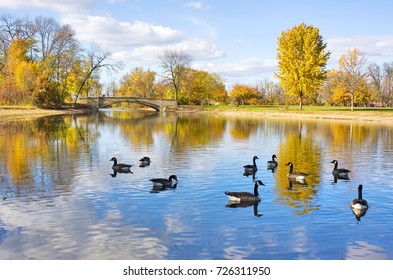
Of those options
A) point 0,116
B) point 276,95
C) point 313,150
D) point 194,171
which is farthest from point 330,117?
point 276,95

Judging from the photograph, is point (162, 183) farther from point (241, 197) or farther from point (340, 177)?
point (340, 177)

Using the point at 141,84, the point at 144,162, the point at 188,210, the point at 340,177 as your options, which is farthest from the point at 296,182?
the point at 141,84

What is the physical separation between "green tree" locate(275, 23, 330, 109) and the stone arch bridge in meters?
43.3

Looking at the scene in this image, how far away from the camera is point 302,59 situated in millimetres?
91000

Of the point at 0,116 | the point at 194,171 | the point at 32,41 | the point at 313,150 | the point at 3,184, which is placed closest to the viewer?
the point at 3,184

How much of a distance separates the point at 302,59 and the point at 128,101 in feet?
168

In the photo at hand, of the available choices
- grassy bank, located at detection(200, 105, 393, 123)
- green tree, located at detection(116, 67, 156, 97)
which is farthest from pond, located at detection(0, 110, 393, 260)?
green tree, located at detection(116, 67, 156, 97)

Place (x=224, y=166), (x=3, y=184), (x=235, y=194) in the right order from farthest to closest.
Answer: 1. (x=224, y=166)
2. (x=3, y=184)
3. (x=235, y=194)

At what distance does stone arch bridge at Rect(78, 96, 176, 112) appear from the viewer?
11675cm

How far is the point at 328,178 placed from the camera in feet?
75.8

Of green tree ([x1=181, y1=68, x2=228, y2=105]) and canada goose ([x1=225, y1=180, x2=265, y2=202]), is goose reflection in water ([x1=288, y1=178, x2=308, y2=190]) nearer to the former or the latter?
canada goose ([x1=225, y1=180, x2=265, y2=202])

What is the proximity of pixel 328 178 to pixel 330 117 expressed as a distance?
64.7m

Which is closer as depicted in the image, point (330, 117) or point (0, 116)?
point (0, 116)

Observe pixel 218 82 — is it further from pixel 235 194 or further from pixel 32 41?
pixel 235 194
